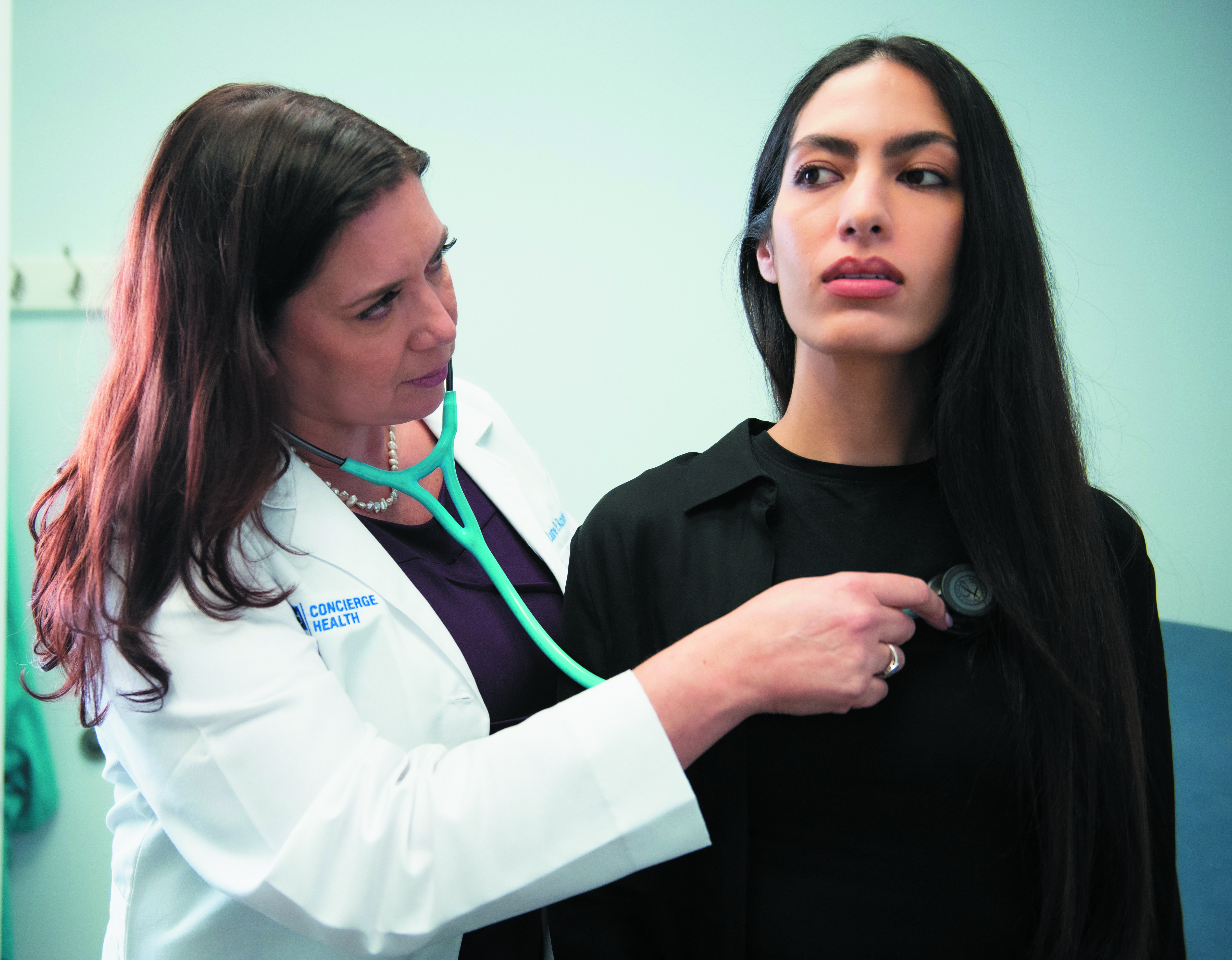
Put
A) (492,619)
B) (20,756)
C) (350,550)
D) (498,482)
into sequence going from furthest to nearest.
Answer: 1. (20,756)
2. (498,482)
3. (492,619)
4. (350,550)

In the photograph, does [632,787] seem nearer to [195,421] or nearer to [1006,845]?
[1006,845]

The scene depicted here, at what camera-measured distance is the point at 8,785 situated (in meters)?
1.77

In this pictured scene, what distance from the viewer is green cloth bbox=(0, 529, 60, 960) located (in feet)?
5.77

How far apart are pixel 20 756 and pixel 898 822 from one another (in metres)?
1.94

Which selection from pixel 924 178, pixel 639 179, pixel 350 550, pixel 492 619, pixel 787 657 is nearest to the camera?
pixel 787 657

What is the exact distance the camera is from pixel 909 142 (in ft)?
2.43

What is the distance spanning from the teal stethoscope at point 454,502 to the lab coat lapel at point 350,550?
42 millimetres

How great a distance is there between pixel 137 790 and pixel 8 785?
1.32 meters

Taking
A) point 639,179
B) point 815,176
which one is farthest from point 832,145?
point 639,179

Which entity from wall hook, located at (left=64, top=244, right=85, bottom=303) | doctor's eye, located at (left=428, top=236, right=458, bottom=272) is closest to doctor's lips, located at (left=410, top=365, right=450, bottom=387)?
doctor's eye, located at (left=428, top=236, right=458, bottom=272)

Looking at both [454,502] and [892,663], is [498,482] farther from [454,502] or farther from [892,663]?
[892,663]

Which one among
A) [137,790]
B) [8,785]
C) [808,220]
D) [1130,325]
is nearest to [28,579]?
[8,785]

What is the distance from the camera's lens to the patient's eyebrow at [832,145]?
76 centimetres

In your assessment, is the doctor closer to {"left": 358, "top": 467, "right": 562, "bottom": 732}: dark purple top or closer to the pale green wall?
{"left": 358, "top": 467, "right": 562, "bottom": 732}: dark purple top
